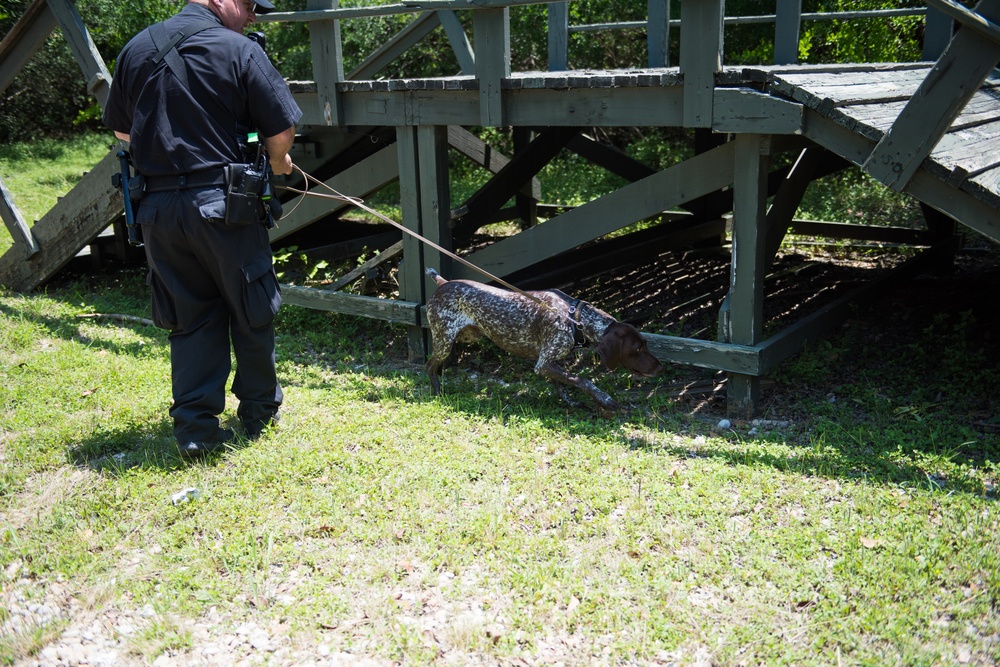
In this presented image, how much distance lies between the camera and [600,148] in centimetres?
873

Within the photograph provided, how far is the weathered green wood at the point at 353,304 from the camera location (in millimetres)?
6438

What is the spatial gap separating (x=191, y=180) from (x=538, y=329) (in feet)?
7.26

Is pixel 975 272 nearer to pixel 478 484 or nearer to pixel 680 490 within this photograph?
pixel 680 490

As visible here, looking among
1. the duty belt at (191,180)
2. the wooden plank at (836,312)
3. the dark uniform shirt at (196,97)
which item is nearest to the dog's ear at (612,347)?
the wooden plank at (836,312)

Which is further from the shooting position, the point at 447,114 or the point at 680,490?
the point at 447,114

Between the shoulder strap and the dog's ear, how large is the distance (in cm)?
265

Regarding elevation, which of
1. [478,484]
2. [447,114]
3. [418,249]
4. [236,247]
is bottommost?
[478,484]

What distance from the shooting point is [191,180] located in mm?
4332

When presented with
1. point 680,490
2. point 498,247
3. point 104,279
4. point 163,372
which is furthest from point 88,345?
point 680,490

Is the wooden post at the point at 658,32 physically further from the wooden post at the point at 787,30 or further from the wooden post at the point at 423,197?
the wooden post at the point at 423,197

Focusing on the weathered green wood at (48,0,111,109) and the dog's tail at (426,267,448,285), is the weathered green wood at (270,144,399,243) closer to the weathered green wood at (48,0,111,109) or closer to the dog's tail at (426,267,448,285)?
the dog's tail at (426,267,448,285)

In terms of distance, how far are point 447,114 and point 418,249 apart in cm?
102

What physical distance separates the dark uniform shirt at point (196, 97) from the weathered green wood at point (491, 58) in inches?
63.0

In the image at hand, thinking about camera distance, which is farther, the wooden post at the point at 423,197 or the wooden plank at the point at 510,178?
the wooden plank at the point at 510,178
